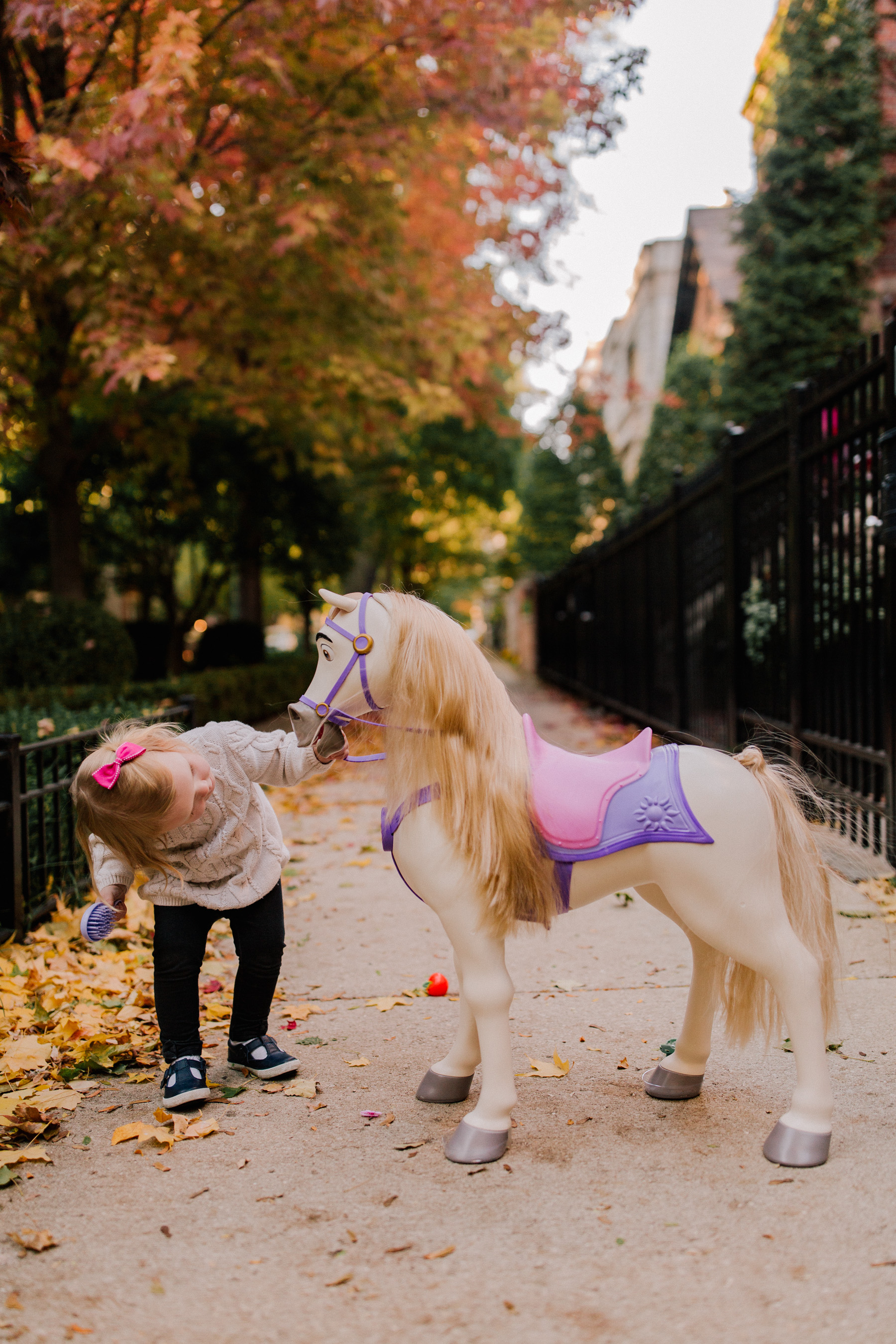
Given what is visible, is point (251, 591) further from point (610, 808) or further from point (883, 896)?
point (610, 808)

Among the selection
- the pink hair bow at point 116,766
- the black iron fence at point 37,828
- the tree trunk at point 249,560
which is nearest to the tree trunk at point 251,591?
the tree trunk at point 249,560

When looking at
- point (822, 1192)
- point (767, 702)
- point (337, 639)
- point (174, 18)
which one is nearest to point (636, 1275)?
point (822, 1192)

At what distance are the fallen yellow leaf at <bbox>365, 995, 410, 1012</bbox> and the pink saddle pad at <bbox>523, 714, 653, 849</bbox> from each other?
1.46 m

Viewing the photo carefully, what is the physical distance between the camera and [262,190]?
736 cm

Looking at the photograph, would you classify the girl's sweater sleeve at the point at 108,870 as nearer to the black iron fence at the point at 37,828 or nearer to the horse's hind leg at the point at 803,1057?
the black iron fence at the point at 37,828

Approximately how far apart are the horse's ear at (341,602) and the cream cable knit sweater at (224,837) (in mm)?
506

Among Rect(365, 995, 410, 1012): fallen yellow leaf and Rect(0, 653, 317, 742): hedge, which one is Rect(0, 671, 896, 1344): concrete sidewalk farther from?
Rect(0, 653, 317, 742): hedge

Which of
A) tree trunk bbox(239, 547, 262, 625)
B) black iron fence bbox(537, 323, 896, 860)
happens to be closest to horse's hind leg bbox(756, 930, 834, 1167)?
black iron fence bbox(537, 323, 896, 860)

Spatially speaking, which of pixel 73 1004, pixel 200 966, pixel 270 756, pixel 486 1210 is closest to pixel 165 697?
pixel 73 1004

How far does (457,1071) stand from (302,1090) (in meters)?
0.48

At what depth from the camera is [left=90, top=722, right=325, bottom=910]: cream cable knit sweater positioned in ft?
9.20

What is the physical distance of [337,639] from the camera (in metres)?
2.44

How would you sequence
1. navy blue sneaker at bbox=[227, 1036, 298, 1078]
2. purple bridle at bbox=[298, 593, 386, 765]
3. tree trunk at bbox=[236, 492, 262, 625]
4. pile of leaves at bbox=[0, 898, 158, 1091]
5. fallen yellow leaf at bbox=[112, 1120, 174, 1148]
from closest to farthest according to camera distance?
purple bridle at bbox=[298, 593, 386, 765] → fallen yellow leaf at bbox=[112, 1120, 174, 1148] → navy blue sneaker at bbox=[227, 1036, 298, 1078] → pile of leaves at bbox=[0, 898, 158, 1091] → tree trunk at bbox=[236, 492, 262, 625]

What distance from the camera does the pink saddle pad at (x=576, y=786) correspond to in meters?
2.34
